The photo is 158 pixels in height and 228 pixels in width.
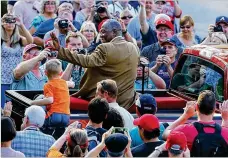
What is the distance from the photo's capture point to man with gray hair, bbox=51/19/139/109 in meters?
11.4

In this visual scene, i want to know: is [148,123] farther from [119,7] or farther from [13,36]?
[119,7]

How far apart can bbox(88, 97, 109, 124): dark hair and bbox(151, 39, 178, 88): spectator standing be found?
3.53 metres

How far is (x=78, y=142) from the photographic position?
8688 mm

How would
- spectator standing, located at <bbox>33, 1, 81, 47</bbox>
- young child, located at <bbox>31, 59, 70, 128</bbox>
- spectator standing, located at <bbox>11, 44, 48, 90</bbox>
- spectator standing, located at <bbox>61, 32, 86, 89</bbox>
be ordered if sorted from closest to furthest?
young child, located at <bbox>31, 59, 70, 128</bbox> → spectator standing, located at <bbox>11, 44, 48, 90</bbox> → spectator standing, located at <bbox>61, 32, 86, 89</bbox> → spectator standing, located at <bbox>33, 1, 81, 47</bbox>

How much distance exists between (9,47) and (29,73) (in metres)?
1.35

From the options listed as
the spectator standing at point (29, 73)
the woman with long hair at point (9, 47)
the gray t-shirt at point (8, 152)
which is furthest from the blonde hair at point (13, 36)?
the gray t-shirt at point (8, 152)

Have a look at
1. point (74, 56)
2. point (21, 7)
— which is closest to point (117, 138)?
point (74, 56)

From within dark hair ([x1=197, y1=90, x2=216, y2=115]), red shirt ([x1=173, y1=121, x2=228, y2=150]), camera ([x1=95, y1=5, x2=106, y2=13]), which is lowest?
red shirt ([x1=173, y1=121, x2=228, y2=150])

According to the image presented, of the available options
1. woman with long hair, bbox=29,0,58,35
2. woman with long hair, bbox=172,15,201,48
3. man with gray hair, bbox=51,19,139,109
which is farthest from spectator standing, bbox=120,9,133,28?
man with gray hair, bbox=51,19,139,109

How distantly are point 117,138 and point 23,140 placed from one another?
1.39 m

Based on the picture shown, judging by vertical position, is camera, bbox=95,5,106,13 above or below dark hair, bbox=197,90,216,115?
above

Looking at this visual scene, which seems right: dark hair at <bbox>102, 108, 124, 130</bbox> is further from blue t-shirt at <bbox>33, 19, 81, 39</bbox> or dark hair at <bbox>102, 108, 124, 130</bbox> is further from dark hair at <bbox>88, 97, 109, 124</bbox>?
blue t-shirt at <bbox>33, 19, 81, 39</bbox>

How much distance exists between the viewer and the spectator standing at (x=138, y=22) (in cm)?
1608

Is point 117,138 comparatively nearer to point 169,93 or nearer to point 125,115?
point 125,115
